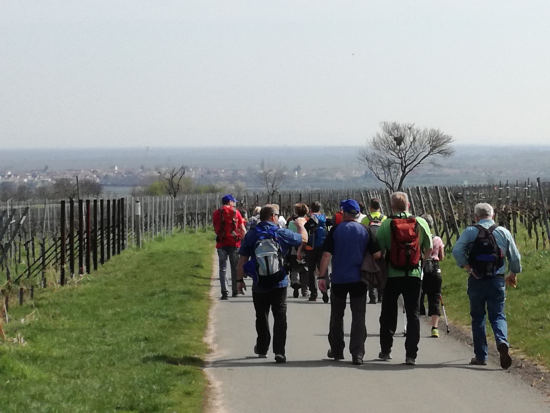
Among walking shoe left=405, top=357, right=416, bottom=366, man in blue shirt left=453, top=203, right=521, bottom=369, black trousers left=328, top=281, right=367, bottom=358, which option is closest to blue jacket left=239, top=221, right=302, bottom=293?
black trousers left=328, top=281, right=367, bottom=358

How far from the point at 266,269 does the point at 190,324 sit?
355 centimetres

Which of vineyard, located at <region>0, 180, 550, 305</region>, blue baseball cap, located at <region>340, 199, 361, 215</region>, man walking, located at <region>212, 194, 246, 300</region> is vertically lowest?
Answer: vineyard, located at <region>0, 180, 550, 305</region>

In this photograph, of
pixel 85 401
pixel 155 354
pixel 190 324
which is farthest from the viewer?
pixel 190 324

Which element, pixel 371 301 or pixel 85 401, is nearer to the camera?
pixel 85 401

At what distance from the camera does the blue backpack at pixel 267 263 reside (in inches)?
417

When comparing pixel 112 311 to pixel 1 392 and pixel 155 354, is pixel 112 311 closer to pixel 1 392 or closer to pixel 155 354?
pixel 155 354

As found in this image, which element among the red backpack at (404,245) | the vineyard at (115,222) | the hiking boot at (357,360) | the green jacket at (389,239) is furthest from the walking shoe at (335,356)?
the vineyard at (115,222)

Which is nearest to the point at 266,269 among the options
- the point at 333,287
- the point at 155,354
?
the point at 333,287

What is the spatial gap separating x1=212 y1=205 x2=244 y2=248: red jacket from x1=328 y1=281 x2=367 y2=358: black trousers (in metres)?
6.68

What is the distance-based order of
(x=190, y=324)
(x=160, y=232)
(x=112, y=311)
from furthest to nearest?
1. (x=160, y=232)
2. (x=112, y=311)
3. (x=190, y=324)

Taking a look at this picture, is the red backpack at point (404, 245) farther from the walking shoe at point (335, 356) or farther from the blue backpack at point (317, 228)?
the blue backpack at point (317, 228)

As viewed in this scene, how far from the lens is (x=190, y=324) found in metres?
13.8

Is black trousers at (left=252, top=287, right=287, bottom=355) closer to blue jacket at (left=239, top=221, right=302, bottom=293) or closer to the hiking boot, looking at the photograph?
blue jacket at (left=239, top=221, right=302, bottom=293)

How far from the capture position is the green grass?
843cm
